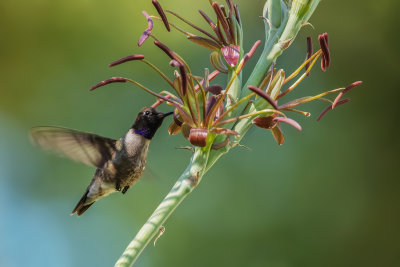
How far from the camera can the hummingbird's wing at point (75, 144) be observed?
91.8 inches

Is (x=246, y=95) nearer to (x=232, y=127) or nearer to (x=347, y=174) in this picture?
(x=232, y=127)

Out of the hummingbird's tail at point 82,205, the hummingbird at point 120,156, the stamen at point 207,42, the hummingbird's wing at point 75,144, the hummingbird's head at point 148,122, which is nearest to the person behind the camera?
the stamen at point 207,42

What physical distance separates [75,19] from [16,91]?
0.81 metres

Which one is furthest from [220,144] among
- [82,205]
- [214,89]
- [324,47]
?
[82,205]

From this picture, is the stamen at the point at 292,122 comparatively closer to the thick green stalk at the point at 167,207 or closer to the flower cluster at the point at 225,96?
the flower cluster at the point at 225,96

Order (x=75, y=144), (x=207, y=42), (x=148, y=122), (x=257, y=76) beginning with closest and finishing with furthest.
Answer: (x=257, y=76) → (x=207, y=42) → (x=75, y=144) → (x=148, y=122)

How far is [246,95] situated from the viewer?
203cm

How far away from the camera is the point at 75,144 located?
2535 millimetres

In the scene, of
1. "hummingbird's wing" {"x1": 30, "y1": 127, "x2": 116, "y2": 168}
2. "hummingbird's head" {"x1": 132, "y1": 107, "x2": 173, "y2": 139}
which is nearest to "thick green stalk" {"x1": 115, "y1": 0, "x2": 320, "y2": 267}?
"hummingbird's wing" {"x1": 30, "y1": 127, "x2": 116, "y2": 168}

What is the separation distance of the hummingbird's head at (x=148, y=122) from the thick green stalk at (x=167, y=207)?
808 mm

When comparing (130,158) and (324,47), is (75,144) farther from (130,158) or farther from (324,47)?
(324,47)

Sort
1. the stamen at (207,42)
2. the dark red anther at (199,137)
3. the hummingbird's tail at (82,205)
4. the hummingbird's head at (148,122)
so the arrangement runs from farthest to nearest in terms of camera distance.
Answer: the hummingbird's tail at (82,205) → the hummingbird's head at (148,122) → the stamen at (207,42) → the dark red anther at (199,137)

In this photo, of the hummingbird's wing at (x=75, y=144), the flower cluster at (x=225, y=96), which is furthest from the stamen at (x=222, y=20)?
the hummingbird's wing at (x=75, y=144)

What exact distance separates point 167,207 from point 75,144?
2.71ft
